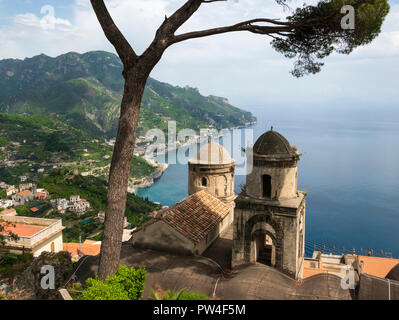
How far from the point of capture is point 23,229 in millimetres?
23562

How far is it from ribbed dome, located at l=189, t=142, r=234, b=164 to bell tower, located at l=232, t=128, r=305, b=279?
6932 millimetres

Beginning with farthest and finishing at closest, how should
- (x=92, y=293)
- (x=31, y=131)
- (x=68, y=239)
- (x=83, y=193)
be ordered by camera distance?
(x=31, y=131)
(x=83, y=193)
(x=68, y=239)
(x=92, y=293)

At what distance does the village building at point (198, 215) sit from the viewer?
12.4m

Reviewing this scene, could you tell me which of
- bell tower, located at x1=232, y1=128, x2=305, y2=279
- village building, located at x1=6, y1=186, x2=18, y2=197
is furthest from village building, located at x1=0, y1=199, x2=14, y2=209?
bell tower, located at x1=232, y1=128, x2=305, y2=279

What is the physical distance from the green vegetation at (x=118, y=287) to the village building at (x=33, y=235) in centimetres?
1608

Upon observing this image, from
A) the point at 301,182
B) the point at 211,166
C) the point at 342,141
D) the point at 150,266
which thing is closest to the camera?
the point at 150,266

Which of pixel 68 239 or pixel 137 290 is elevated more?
pixel 137 290

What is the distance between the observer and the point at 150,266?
441 inches

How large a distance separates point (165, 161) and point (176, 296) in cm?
10426

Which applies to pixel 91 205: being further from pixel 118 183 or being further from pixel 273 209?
pixel 118 183

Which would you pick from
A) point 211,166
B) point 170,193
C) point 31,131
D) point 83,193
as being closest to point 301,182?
point 170,193

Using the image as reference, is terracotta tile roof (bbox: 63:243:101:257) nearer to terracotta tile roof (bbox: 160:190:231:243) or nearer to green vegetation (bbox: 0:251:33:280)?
green vegetation (bbox: 0:251:33:280)
